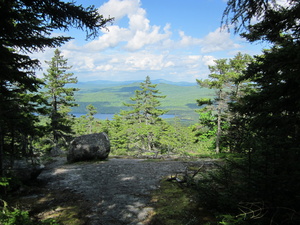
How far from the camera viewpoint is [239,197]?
3459 millimetres

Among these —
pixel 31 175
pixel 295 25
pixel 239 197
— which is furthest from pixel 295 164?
pixel 31 175

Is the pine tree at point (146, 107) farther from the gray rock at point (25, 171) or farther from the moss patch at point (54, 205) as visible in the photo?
the moss patch at point (54, 205)

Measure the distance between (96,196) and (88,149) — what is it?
732cm

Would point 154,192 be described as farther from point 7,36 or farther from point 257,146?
point 7,36

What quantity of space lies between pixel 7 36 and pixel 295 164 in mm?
7185

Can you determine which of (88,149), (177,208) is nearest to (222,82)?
(88,149)

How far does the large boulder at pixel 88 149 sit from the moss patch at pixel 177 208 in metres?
7.72

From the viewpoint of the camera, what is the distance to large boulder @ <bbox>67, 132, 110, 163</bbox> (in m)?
12.8

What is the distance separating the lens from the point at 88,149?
1290 centimetres

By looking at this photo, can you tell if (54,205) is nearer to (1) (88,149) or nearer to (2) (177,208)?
(2) (177,208)

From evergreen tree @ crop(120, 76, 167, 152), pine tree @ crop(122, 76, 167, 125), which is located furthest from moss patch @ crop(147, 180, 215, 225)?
pine tree @ crop(122, 76, 167, 125)

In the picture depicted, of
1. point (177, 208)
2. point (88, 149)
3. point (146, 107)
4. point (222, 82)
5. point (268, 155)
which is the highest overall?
point (222, 82)

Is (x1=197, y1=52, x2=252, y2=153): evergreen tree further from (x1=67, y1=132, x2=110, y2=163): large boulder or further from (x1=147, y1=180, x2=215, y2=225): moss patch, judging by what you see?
(x1=147, y1=180, x2=215, y2=225): moss patch

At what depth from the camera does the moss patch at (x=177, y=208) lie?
419 centimetres
